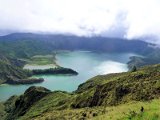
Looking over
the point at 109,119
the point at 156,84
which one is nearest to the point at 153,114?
the point at 109,119

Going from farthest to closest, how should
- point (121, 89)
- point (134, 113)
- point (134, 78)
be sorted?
point (134, 78) < point (121, 89) < point (134, 113)

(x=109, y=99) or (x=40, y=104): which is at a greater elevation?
(x=109, y=99)

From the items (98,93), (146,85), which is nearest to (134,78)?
(98,93)

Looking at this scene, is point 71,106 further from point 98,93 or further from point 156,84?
point 156,84

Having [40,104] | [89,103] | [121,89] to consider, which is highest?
[121,89]

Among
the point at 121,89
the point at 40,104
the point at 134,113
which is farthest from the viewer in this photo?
the point at 40,104

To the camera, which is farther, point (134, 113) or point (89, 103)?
point (89, 103)

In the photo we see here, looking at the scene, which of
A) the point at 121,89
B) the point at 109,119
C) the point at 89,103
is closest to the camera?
the point at 109,119

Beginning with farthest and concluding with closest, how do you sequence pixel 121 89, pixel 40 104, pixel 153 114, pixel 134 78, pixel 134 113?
pixel 40 104 → pixel 134 78 → pixel 121 89 → pixel 134 113 → pixel 153 114

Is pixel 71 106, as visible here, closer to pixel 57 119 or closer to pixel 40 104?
pixel 57 119
